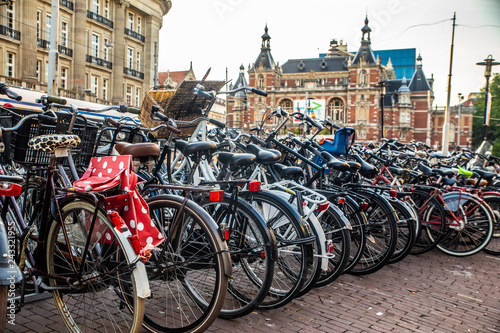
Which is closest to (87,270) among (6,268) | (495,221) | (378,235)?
(6,268)

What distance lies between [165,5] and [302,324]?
46.0m

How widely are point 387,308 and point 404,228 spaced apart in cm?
177

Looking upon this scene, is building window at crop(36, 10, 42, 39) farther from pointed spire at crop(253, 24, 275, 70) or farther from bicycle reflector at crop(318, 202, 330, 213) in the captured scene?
pointed spire at crop(253, 24, 275, 70)

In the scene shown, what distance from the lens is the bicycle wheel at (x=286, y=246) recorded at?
3.75 meters

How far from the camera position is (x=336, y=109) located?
8950 cm

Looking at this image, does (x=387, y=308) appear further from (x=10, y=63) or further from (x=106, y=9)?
(x=106, y=9)

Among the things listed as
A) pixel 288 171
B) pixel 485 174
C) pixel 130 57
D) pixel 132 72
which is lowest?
pixel 485 174

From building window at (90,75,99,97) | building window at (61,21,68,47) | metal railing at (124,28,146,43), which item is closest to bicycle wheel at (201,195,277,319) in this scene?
building window at (61,21,68,47)

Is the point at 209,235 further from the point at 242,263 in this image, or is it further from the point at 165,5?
the point at 165,5

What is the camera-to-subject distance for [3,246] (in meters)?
2.35

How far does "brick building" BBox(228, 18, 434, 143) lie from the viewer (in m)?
85.4

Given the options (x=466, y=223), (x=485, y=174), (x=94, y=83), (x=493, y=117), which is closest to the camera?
(x=466, y=223)

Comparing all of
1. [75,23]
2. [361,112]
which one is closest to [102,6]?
[75,23]

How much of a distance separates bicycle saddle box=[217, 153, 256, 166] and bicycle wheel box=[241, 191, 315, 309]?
28 cm
